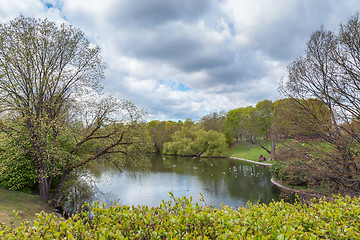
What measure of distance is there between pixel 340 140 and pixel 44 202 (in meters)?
15.7

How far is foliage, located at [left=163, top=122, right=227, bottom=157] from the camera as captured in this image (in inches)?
1715

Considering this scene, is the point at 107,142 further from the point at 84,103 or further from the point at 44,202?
the point at 44,202

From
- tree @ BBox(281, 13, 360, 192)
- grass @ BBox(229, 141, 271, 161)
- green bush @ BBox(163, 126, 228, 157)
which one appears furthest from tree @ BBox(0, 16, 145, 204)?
green bush @ BBox(163, 126, 228, 157)

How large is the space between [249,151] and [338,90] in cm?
3535

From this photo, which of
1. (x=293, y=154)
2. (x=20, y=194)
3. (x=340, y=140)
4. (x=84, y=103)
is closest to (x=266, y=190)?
(x=293, y=154)

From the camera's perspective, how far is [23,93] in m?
10.9

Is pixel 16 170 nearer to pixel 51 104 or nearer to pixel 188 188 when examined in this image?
pixel 51 104

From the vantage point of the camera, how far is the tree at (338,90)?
29.0 feet

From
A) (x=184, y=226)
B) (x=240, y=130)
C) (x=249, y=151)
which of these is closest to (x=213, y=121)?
(x=249, y=151)

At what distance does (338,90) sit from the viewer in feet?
30.7

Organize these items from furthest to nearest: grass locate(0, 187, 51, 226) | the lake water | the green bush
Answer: the green bush < the lake water < grass locate(0, 187, 51, 226)

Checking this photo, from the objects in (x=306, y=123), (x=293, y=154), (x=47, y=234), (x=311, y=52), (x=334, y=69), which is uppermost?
(x=311, y=52)

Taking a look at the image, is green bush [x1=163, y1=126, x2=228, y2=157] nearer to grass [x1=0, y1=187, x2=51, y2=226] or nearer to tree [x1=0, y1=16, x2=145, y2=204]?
tree [x1=0, y1=16, x2=145, y2=204]

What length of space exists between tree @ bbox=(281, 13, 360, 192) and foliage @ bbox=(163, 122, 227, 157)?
32852 millimetres
